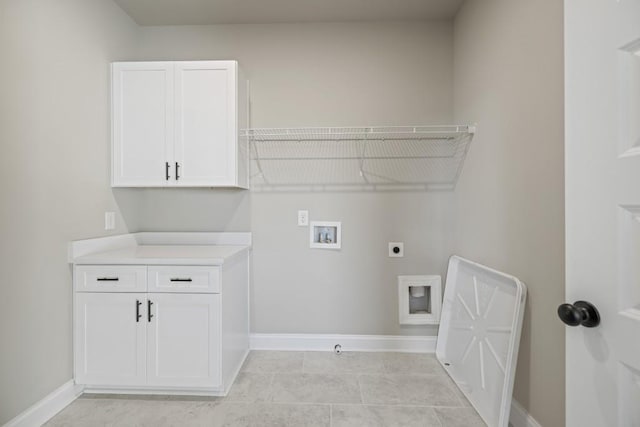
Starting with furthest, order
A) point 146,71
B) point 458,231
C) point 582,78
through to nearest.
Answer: point 458,231, point 146,71, point 582,78

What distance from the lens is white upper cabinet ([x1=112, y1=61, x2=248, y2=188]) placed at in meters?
2.16

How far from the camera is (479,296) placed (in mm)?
1941

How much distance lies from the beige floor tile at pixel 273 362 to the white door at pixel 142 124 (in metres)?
1.49

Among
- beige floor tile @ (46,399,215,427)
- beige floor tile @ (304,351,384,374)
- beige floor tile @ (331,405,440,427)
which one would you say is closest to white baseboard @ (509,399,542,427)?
beige floor tile @ (331,405,440,427)

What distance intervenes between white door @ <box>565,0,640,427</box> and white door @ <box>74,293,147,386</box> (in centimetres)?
208

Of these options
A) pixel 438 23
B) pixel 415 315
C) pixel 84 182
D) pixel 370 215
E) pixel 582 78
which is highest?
pixel 438 23

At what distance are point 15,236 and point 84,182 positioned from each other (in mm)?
529

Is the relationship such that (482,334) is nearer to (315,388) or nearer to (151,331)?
(315,388)

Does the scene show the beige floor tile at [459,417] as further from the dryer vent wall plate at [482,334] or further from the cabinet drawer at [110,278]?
the cabinet drawer at [110,278]

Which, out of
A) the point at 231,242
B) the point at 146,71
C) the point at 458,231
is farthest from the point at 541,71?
the point at 146,71

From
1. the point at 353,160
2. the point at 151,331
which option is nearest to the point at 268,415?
the point at 151,331

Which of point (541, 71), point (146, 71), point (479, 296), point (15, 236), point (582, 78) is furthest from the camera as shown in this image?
point (146, 71)

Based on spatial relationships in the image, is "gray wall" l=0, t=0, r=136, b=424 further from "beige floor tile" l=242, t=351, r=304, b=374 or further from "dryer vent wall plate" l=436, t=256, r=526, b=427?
"dryer vent wall plate" l=436, t=256, r=526, b=427

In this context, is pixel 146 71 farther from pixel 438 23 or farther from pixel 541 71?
pixel 541 71
